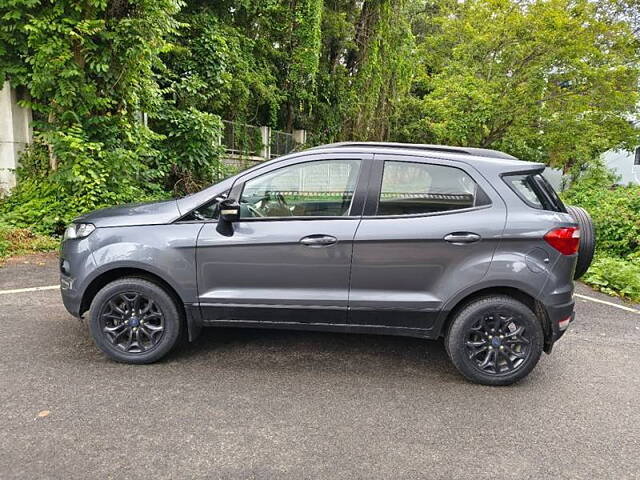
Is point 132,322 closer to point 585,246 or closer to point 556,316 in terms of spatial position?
point 556,316

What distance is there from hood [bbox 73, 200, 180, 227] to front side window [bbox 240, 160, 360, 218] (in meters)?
0.59

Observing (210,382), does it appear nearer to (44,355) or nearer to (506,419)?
(44,355)

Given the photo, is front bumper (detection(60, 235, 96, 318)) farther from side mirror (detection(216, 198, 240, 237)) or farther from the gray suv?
side mirror (detection(216, 198, 240, 237))

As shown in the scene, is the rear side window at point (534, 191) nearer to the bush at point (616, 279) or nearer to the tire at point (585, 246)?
the tire at point (585, 246)

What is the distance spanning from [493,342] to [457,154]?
4.77 ft

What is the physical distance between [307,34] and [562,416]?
1611cm

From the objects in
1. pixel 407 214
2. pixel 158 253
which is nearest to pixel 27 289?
pixel 158 253

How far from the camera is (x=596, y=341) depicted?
459cm

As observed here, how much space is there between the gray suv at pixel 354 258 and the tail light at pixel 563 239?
10mm

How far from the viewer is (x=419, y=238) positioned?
3400 mm

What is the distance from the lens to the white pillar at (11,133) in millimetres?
8461

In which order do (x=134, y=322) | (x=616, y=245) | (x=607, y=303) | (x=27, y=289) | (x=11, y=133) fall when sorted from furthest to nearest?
(x=616, y=245) < (x=11, y=133) < (x=607, y=303) < (x=27, y=289) < (x=134, y=322)

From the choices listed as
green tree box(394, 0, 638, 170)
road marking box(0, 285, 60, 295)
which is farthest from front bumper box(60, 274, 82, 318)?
green tree box(394, 0, 638, 170)

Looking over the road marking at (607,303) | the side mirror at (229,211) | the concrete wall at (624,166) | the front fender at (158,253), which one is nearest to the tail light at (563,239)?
the side mirror at (229,211)
